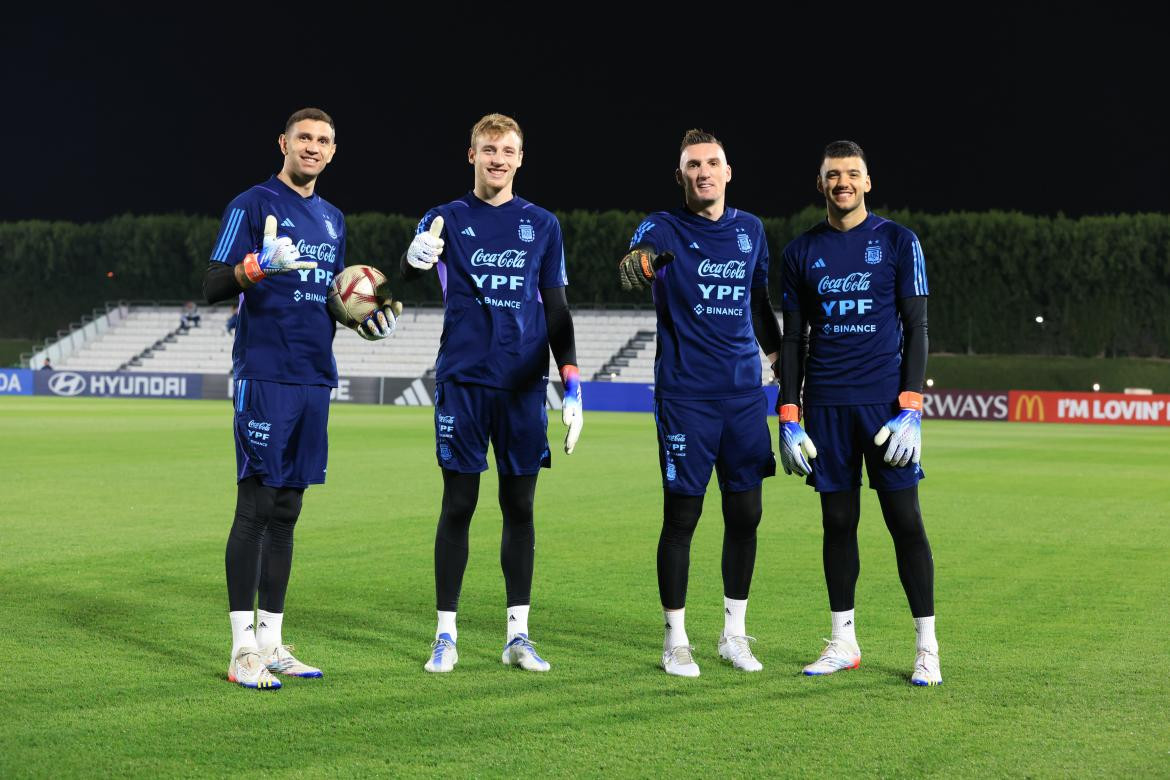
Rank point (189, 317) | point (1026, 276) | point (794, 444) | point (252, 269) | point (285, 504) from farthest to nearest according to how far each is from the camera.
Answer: point (189, 317) → point (1026, 276) → point (794, 444) → point (285, 504) → point (252, 269)

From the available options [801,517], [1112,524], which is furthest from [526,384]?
[1112,524]

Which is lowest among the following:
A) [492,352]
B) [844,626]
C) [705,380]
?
[844,626]

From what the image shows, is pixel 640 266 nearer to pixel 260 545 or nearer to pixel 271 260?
pixel 271 260

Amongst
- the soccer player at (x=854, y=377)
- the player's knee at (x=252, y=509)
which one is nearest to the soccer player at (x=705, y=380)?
the soccer player at (x=854, y=377)

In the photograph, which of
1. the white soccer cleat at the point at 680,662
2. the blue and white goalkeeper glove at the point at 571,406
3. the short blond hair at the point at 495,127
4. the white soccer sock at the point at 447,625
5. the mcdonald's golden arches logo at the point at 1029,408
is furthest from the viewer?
the mcdonald's golden arches logo at the point at 1029,408

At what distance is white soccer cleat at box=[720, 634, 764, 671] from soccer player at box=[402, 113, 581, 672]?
96 centimetres

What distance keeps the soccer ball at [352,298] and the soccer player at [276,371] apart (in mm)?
71

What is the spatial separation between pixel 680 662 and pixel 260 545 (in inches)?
79.0

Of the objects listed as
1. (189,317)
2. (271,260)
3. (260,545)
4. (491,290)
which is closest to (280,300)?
(271,260)

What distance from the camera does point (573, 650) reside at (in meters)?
6.16

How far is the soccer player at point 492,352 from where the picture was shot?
6016mm

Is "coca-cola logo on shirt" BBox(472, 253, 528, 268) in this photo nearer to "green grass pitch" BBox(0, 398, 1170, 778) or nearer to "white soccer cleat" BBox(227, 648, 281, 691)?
"green grass pitch" BBox(0, 398, 1170, 778)

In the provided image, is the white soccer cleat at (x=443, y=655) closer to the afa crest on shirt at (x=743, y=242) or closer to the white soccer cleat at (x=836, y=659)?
the white soccer cleat at (x=836, y=659)

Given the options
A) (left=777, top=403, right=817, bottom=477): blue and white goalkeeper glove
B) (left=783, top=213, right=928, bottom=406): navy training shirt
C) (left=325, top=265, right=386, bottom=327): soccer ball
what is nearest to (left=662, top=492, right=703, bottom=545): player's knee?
(left=777, top=403, right=817, bottom=477): blue and white goalkeeper glove
